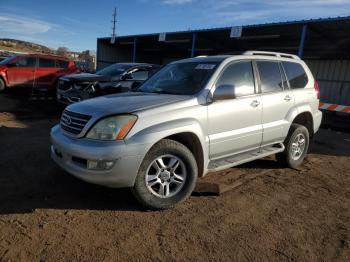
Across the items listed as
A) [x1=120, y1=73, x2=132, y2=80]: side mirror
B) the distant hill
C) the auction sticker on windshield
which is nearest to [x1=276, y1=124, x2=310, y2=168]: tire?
the auction sticker on windshield

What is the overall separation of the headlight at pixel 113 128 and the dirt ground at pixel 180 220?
0.87 m

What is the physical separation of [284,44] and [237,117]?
16.0m

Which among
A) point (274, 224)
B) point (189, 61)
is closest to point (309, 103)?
point (189, 61)

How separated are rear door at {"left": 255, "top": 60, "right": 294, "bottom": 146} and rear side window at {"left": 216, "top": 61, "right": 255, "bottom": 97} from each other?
207 millimetres

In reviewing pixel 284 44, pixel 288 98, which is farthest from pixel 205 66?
pixel 284 44

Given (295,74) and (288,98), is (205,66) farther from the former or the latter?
(295,74)

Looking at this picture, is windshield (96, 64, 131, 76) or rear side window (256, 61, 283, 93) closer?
rear side window (256, 61, 283, 93)

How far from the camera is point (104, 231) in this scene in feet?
10.4

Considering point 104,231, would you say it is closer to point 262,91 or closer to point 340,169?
point 262,91

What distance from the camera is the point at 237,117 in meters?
4.32

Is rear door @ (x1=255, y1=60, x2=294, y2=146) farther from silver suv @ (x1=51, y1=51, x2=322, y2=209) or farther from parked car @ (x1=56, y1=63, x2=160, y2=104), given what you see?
parked car @ (x1=56, y1=63, x2=160, y2=104)

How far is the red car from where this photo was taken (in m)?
13.2

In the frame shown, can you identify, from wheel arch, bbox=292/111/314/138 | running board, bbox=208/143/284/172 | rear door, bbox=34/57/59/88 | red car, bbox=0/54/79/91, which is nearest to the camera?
running board, bbox=208/143/284/172

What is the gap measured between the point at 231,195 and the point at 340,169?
2.72m
